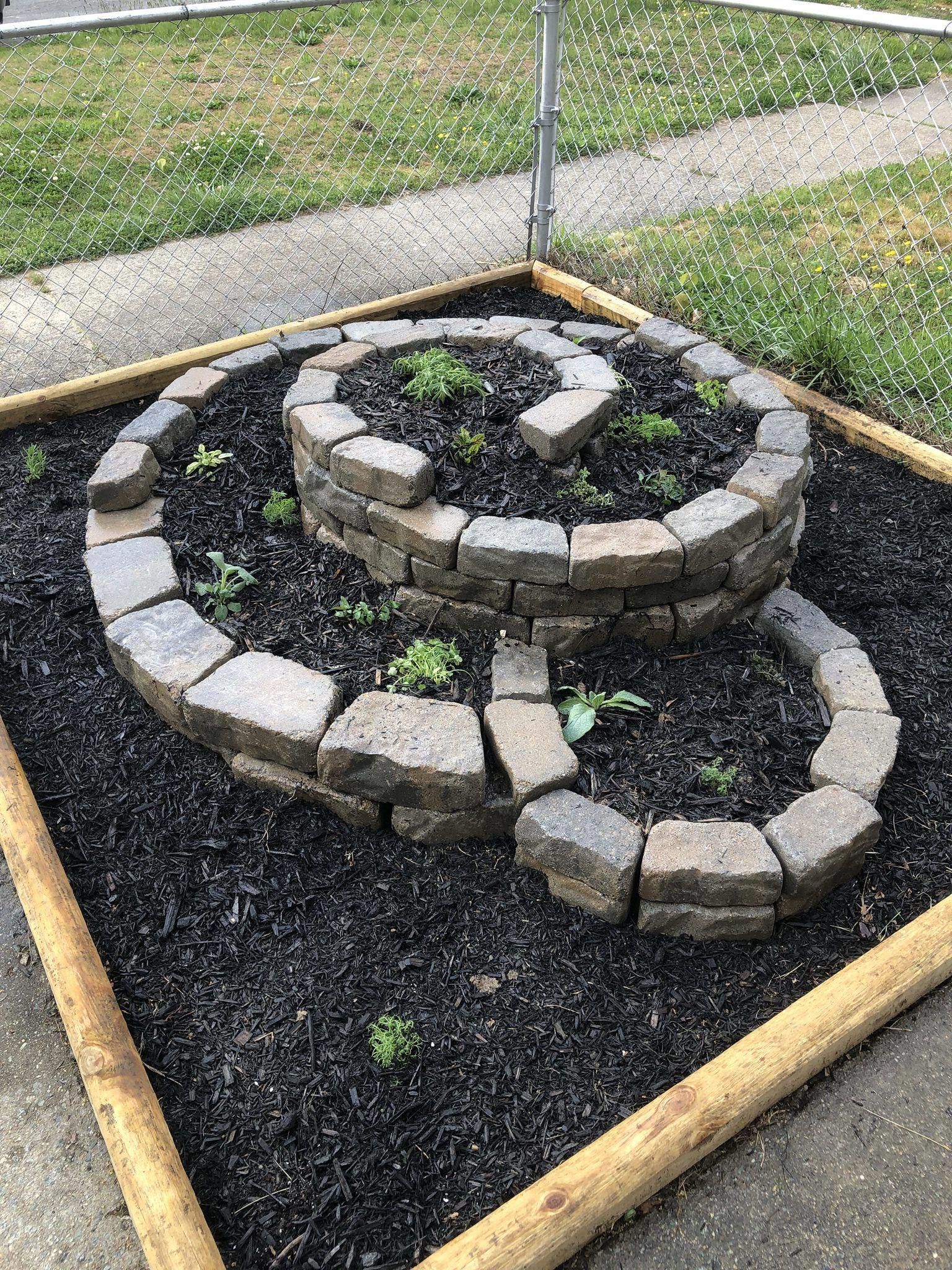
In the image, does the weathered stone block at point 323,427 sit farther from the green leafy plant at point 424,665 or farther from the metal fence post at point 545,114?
the metal fence post at point 545,114

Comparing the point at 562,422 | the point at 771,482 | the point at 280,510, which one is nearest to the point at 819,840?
the point at 771,482

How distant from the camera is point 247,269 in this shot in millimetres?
5992

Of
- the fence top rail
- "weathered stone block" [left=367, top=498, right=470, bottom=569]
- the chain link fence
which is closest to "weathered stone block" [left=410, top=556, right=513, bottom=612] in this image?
"weathered stone block" [left=367, top=498, right=470, bottom=569]

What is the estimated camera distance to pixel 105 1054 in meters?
2.17

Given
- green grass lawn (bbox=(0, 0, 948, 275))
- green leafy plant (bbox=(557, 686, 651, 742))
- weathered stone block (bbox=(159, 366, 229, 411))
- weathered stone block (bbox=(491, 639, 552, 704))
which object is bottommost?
green leafy plant (bbox=(557, 686, 651, 742))

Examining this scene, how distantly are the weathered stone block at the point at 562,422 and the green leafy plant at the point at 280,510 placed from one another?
1010 mm

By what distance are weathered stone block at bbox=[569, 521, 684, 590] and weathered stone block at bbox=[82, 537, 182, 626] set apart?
58.2 inches

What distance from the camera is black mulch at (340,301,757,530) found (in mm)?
3320

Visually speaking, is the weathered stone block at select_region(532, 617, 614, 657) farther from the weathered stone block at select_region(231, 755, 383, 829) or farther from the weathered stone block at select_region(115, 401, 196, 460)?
A: the weathered stone block at select_region(115, 401, 196, 460)

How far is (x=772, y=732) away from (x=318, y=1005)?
1651mm

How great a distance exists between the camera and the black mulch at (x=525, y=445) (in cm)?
332

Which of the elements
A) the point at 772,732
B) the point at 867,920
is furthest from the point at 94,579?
the point at 867,920

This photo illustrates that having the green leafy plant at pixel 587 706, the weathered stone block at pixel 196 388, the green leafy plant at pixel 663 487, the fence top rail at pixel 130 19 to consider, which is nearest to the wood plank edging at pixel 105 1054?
the green leafy plant at pixel 587 706

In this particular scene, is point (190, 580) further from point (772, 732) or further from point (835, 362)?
point (835, 362)
